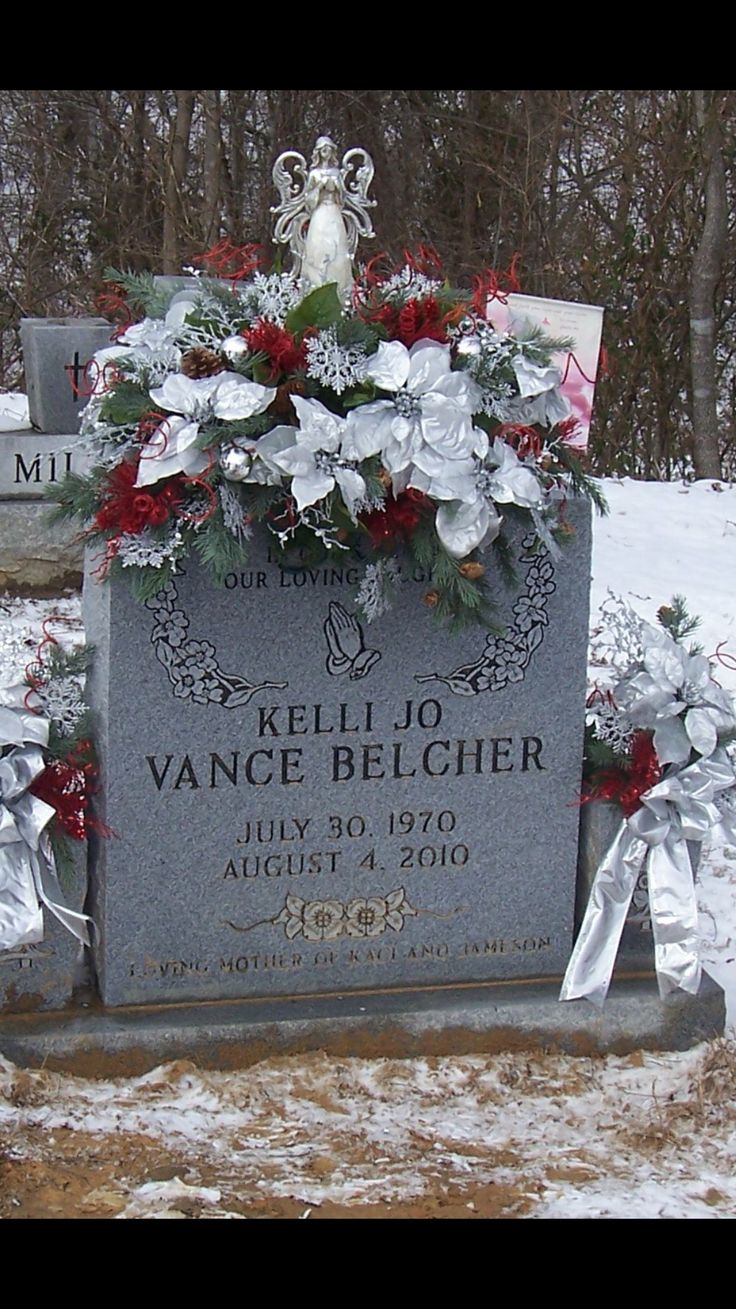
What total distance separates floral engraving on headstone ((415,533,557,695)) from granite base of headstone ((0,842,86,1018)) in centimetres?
93

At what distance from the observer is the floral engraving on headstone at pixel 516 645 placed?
3836 mm

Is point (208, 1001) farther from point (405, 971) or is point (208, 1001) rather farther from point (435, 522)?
point (435, 522)

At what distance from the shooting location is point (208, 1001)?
3.82 meters

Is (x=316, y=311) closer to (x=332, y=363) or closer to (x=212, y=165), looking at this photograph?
(x=332, y=363)

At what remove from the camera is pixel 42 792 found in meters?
3.62

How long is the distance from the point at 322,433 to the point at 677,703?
1151 mm

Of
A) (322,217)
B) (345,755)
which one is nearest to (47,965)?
(345,755)

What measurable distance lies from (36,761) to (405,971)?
106 cm

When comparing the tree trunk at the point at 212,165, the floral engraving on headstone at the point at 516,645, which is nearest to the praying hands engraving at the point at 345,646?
the floral engraving on headstone at the point at 516,645

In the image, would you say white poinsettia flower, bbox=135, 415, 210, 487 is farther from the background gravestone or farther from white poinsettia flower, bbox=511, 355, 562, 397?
white poinsettia flower, bbox=511, 355, 562, 397

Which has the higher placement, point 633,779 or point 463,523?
point 463,523

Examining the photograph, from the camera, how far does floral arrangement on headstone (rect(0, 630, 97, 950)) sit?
352cm

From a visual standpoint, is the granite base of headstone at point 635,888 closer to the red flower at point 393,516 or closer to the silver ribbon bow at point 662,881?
the silver ribbon bow at point 662,881

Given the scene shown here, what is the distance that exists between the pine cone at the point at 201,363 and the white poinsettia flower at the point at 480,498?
495mm
